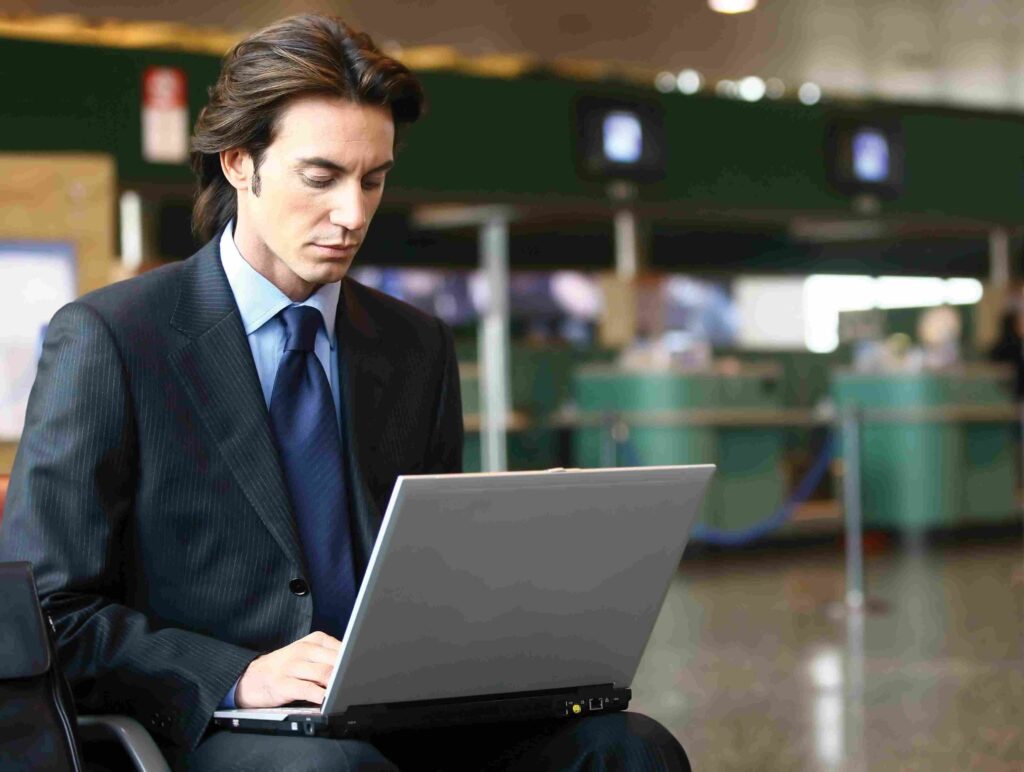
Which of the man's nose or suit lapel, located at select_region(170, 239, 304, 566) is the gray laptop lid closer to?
suit lapel, located at select_region(170, 239, 304, 566)

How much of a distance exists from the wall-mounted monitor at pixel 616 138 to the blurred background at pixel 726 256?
0.06 ft

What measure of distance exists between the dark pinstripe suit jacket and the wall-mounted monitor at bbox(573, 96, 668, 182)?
297 inches

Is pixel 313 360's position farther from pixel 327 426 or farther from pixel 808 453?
pixel 808 453

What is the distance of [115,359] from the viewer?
1.75m

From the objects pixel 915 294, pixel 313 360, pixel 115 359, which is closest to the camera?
pixel 115 359

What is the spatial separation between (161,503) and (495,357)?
7.37m

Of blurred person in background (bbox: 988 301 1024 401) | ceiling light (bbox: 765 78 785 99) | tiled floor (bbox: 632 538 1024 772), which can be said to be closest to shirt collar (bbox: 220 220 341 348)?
tiled floor (bbox: 632 538 1024 772)

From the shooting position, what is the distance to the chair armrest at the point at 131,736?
5.12ft

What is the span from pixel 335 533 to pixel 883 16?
7027 mm

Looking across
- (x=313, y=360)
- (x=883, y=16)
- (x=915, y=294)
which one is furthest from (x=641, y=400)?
(x=313, y=360)

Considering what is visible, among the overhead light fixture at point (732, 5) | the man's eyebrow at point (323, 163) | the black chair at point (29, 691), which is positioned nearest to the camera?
the black chair at point (29, 691)

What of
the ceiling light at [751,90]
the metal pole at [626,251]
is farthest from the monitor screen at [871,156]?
the metal pole at [626,251]

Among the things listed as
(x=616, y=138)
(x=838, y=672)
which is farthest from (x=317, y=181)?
(x=616, y=138)

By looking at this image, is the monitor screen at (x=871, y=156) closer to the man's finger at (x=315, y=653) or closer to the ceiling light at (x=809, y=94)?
the ceiling light at (x=809, y=94)
